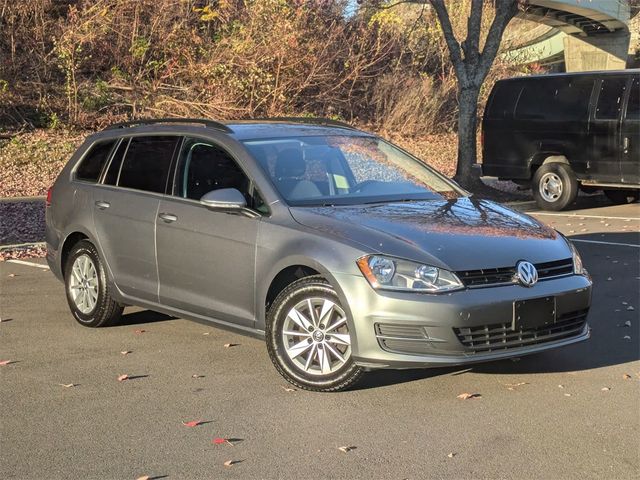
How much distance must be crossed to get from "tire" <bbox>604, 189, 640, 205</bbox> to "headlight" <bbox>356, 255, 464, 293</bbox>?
11.6 meters

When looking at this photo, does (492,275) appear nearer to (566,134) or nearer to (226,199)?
(226,199)

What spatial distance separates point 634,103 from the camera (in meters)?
14.2

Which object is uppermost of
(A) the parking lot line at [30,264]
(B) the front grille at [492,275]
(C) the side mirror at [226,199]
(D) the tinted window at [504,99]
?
(D) the tinted window at [504,99]

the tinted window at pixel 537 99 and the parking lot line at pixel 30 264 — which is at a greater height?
the tinted window at pixel 537 99

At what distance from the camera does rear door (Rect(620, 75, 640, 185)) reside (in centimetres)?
1418

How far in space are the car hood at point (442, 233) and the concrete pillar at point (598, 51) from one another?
34.2m

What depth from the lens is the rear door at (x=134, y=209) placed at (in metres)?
6.83

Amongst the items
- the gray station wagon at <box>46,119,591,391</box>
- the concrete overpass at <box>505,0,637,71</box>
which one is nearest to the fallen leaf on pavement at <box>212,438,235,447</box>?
the gray station wagon at <box>46,119,591,391</box>

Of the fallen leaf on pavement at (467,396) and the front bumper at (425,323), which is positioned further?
the fallen leaf on pavement at (467,396)

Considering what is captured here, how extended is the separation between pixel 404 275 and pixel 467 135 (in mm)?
12495

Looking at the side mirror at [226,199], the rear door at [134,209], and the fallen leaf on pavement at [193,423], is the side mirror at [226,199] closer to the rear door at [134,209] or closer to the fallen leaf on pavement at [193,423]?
the rear door at [134,209]

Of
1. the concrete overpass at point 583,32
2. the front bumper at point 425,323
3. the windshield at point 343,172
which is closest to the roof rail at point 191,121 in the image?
the windshield at point 343,172

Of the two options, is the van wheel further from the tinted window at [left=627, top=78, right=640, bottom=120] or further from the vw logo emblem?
the vw logo emblem

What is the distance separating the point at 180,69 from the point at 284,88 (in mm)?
2453
